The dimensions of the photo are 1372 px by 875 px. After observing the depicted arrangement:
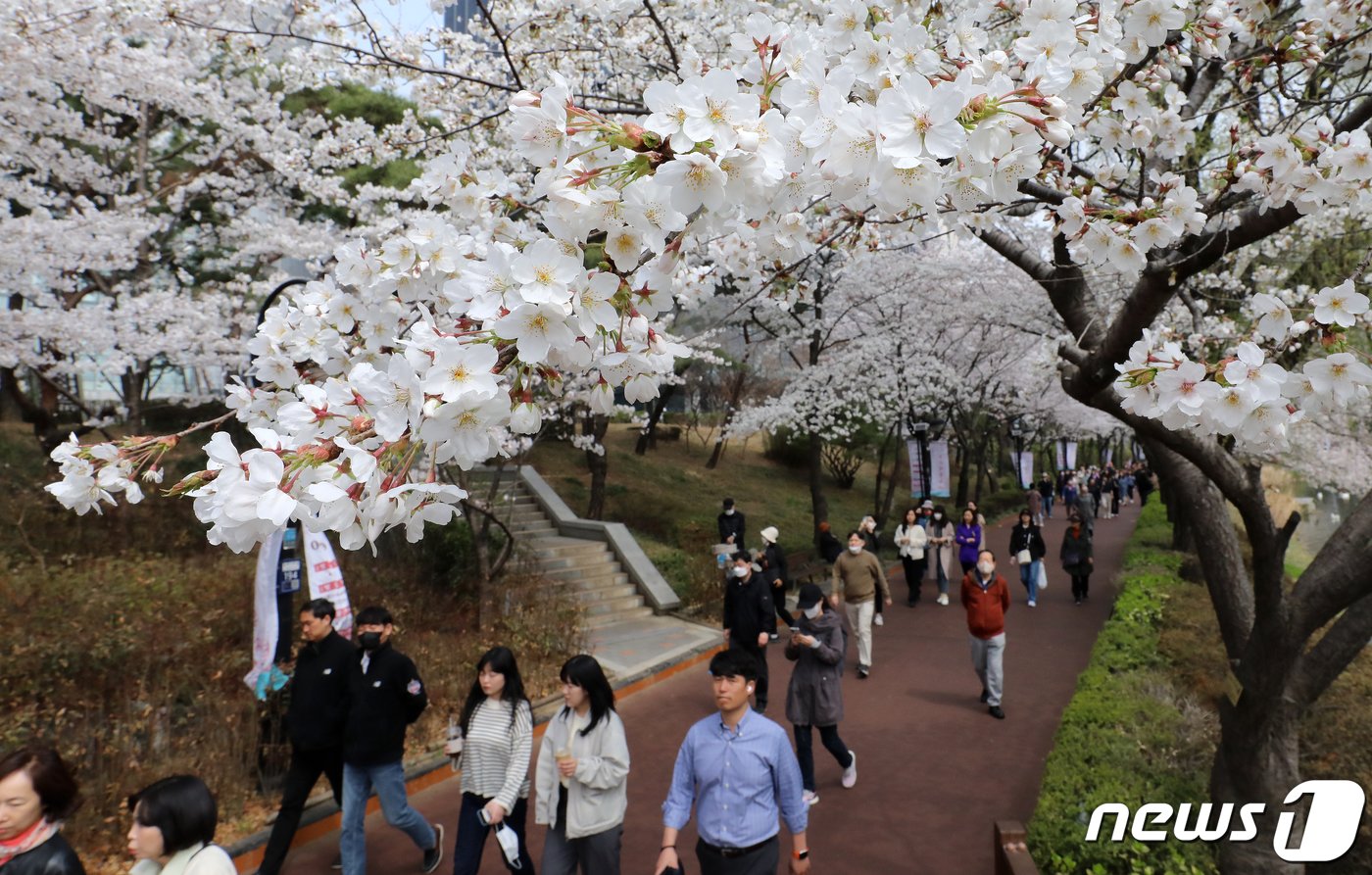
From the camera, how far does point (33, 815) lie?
9.65 feet

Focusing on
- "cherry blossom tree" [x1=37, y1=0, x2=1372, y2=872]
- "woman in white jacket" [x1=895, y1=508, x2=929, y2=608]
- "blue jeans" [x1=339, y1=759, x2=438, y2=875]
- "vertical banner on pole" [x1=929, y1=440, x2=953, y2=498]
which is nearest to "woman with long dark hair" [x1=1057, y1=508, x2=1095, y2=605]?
"woman in white jacket" [x1=895, y1=508, x2=929, y2=608]

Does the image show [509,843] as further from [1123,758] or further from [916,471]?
[916,471]

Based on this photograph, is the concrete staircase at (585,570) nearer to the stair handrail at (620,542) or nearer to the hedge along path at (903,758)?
the stair handrail at (620,542)

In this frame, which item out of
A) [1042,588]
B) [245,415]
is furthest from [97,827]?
[1042,588]

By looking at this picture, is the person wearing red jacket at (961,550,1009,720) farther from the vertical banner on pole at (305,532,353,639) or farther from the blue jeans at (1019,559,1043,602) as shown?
the vertical banner on pole at (305,532,353,639)

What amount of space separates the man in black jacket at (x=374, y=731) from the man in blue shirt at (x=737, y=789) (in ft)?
6.20

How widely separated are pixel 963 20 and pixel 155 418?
807 inches

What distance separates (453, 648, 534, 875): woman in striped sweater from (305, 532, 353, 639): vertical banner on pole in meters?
2.62

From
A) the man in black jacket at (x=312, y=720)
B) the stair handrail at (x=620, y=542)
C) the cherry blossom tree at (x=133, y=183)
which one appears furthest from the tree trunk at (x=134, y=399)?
the man in black jacket at (x=312, y=720)

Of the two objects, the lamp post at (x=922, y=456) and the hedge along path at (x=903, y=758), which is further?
the lamp post at (x=922, y=456)

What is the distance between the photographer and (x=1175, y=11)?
284 cm

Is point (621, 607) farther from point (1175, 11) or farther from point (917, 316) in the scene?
point (1175, 11)

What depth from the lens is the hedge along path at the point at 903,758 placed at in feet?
17.4

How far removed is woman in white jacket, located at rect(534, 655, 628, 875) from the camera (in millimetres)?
3936
